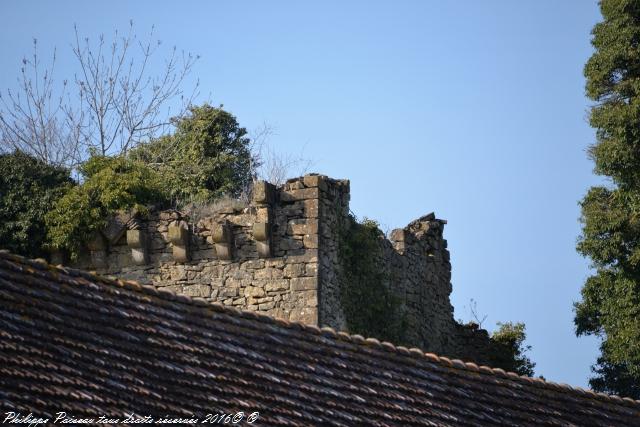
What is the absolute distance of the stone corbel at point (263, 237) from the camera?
61.6 ft

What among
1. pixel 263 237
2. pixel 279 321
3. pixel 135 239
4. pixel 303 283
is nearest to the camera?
pixel 279 321

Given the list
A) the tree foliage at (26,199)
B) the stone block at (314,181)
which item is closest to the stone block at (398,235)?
the stone block at (314,181)

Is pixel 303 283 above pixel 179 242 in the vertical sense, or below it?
below

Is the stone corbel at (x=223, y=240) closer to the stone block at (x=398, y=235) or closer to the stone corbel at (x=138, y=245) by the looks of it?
the stone corbel at (x=138, y=245)

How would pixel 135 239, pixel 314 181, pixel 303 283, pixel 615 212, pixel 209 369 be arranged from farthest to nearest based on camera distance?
pixel 615 212 → pixel 135 239 → pixel 314 181 → pixel 303 283 → pixel 209 369

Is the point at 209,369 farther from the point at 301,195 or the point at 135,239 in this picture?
the point at 135,239

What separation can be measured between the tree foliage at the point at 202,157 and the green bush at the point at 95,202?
123 centimetres

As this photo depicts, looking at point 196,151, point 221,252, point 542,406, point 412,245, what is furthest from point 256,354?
point 196,151

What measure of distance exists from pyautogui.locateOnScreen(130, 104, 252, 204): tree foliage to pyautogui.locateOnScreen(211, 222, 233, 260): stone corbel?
6.67ft

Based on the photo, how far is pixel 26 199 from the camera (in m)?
19.6

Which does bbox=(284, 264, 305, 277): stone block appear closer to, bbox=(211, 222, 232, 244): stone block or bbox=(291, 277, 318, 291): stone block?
bbox=(291, 277, 318, 291): stone block

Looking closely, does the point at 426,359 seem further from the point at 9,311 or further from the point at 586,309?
the point at 586,309

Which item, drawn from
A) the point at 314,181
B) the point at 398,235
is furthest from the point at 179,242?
the point at 398,235

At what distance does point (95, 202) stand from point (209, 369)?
28.7ft
